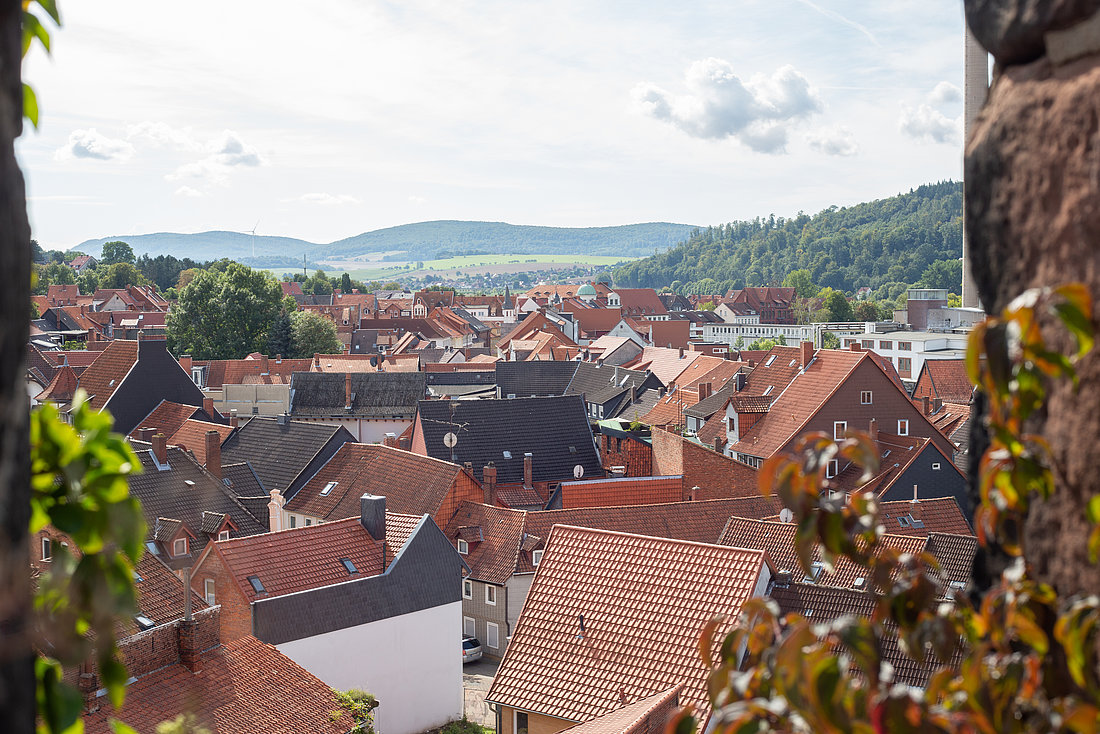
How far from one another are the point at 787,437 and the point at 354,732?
95.5 feet

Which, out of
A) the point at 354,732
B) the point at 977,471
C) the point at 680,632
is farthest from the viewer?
the point at 354,732

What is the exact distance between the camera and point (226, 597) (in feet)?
84.7

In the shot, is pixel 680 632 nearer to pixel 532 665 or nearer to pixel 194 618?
pixel 532 665

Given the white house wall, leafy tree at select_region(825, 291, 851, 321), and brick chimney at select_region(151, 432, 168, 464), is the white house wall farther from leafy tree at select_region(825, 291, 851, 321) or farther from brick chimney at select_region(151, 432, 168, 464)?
leafy tree at select_region(825, 291, 851, 321)

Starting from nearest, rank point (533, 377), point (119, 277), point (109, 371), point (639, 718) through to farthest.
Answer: point (639, 718) → point (109, 371) → point (533, 377) → point (119, 277)

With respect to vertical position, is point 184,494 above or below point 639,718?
below

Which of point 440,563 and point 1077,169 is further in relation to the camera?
point 440,563

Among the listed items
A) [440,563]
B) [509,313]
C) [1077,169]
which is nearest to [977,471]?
[1077,169]

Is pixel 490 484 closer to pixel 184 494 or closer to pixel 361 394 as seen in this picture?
Answer: pixel 184 494

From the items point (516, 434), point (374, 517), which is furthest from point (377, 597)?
point (516, 434)

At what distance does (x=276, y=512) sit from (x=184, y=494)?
5.33 meters

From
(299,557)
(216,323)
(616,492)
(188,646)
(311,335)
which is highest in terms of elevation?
(216,323)

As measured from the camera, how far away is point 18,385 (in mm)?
2057

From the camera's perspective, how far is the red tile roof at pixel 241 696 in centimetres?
1725
